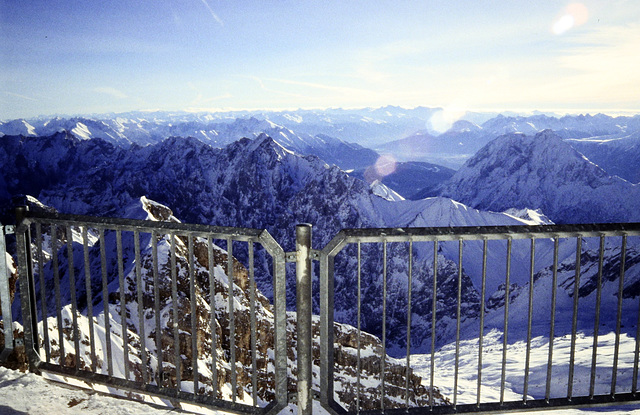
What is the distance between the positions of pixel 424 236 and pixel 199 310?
127ft

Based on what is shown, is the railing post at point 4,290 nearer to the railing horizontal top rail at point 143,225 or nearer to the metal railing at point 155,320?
the metal railing at point 155,320

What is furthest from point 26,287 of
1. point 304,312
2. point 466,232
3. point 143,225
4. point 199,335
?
point 199,335

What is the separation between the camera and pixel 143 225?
4.22 metres

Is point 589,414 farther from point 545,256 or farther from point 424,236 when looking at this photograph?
point 545,256

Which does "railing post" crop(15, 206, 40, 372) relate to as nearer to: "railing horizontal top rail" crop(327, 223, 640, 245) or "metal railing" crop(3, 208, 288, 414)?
"metal railing" crop(3, 208, 288, 414)

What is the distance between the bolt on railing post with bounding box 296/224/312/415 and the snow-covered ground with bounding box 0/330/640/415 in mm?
647

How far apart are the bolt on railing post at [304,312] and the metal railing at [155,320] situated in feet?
0.49

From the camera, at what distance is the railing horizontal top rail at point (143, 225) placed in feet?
12.9

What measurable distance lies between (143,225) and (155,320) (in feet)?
9.26

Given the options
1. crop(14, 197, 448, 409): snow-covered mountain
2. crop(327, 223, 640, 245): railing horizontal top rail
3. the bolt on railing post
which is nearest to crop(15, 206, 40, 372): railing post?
the bolt on railing post

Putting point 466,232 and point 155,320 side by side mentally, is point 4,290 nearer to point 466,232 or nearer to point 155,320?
point 155,320

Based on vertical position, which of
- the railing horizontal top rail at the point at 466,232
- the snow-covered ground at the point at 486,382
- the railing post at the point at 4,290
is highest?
the railing horizontal top rail at the point at 466,232

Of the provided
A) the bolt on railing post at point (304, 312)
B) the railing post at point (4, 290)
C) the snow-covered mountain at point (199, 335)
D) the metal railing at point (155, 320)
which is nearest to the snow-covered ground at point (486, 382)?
the metal railing at point (155, 320)

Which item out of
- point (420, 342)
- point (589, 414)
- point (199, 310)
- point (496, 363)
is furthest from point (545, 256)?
point (589, 414)
